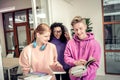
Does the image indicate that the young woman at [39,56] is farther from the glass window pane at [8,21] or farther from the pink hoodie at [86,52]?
the glass window pane at [8,21]

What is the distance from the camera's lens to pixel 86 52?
1.36 metres

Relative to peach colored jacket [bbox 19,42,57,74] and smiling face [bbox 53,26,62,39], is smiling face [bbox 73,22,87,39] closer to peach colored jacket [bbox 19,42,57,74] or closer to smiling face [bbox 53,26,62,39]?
peach colored jacket [bbox 19,42,57,74]

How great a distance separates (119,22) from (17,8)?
3.25m

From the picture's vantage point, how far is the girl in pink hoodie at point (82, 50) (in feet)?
4.37

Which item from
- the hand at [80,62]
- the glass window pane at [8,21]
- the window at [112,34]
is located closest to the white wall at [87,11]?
the window at [112,34]

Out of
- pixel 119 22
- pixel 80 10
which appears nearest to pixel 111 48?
pixel 119 22

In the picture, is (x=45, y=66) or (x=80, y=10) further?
(x=80, y=10)

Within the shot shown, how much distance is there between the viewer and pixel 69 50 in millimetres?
1438

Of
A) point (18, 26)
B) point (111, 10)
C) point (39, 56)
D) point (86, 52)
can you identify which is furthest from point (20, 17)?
point (86, 52)

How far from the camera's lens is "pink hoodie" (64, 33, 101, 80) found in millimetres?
1335

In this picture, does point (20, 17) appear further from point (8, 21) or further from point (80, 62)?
point (80, 62)

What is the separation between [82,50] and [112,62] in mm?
4018

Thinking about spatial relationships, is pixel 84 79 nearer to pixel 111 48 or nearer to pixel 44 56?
pixel 44 56

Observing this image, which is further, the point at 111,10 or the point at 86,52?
the point at 111,10
